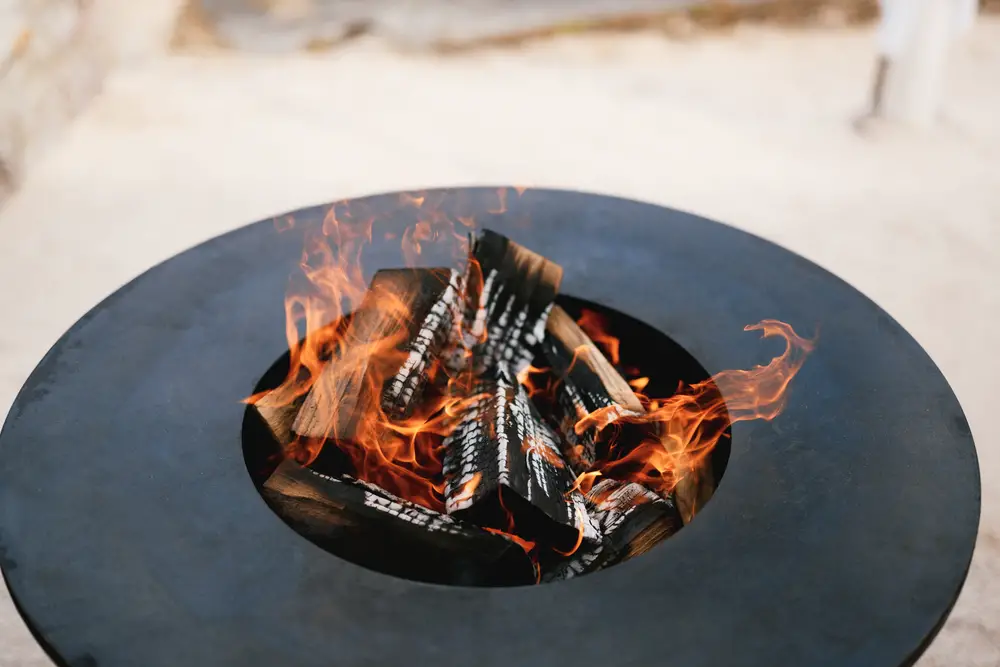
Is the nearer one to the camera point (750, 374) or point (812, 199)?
point (750, 374)

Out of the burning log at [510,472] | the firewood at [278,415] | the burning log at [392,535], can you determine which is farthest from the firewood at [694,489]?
the firewood at [278,415]

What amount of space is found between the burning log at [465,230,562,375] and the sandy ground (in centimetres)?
101

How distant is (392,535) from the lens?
102 cm

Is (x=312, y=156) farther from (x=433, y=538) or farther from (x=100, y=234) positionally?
(x=433, y=538)

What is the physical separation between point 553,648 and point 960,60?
353 centimetres

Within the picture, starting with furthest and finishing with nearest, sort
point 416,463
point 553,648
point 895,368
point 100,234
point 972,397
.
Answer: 1. point 100,234
2. point 972,397
3. point 416,463
4. point 895,368
5. point 553,648

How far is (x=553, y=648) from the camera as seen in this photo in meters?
0.85

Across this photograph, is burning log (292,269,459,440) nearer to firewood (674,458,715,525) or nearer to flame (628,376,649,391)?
flame (628,376,649,391)

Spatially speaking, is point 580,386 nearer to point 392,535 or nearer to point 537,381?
point 537,381

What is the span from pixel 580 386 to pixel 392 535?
425mm

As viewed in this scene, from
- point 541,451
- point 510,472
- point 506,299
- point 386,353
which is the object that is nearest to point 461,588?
point 510,472

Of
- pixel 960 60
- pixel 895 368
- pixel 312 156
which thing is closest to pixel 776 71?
pixel 960 60

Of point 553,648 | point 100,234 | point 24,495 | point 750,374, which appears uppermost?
point 100,234

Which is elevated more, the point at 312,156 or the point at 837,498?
the point at 312,156
